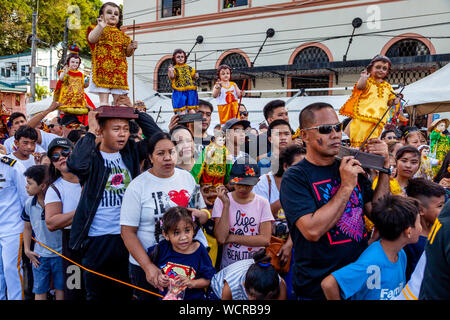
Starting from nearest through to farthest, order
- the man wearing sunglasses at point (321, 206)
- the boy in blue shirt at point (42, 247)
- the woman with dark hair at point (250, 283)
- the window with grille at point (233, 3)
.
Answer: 1. the man wearing sunglasses at point (321, 206)
2. the woman with dark hair at point (250, 283)
3. the boy in blue shirt at point (42, 247)
4. the window with grille at point (233, 3)

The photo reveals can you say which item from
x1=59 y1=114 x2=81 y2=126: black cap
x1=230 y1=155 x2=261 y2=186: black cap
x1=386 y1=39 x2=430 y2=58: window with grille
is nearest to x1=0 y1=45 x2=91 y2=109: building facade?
x1=386 y1=39 x2=430 y2=58: window with grille

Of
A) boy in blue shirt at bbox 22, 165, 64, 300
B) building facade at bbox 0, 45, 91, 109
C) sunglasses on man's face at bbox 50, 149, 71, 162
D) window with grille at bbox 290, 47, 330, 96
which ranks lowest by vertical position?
boy in blue shirt at bbox 22, 165, 64, 300

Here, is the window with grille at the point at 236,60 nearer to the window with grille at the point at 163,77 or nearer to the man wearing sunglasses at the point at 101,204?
the window with grille at the point at 163,77

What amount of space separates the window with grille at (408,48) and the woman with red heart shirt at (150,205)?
1487cm

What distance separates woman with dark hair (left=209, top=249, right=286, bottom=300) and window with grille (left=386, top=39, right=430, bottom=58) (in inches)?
588

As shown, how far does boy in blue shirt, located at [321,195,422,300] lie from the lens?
2197mm

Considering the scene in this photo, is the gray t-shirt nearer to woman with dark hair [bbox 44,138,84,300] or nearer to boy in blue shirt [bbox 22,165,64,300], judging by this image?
boy in blue shirt [bbox 22,165,64,300]

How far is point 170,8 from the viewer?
70.3ft

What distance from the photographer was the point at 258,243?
3.47 metres

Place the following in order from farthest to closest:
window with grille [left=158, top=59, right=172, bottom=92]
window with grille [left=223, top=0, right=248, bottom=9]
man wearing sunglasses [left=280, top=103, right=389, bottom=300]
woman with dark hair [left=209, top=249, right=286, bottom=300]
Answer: window with grille [left=158, top=59, right=172, bottom=92] → window with grille [left=223, top=0, right=248, bottom=9] → woman with dark hair [left=209, top=249, right=286, bottom=300] → man wearing sunglasses [left=280, top=103, right=389, bottom=300]

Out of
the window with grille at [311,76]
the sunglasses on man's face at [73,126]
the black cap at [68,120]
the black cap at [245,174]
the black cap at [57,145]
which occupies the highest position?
the window with grille at [311,76]

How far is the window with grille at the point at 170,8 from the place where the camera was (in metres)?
21.2

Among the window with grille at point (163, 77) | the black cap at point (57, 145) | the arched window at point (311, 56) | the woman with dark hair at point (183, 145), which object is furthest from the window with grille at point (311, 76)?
the black cap at point (57, 145)
